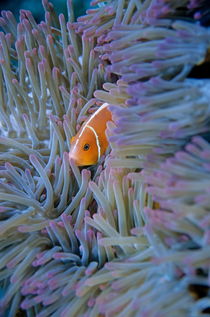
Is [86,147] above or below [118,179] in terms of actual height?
above

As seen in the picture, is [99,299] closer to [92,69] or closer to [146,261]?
[146,261]

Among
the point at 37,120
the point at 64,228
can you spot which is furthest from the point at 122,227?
the point at 37,120

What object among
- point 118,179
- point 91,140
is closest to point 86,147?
point 91,140

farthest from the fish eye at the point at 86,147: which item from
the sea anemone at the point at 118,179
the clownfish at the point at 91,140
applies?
the sea anemone at the point at 118,179

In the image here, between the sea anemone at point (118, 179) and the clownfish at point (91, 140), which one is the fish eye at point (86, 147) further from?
the sea anemone at point (118, 179)

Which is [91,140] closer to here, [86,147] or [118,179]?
[86,147]
